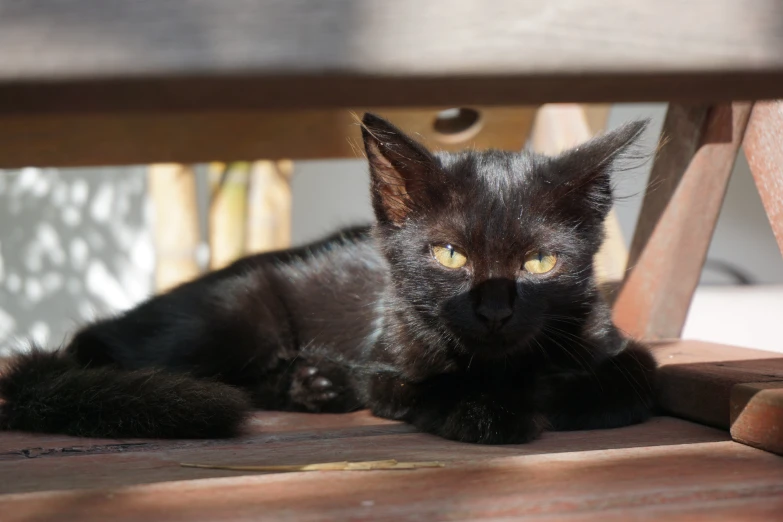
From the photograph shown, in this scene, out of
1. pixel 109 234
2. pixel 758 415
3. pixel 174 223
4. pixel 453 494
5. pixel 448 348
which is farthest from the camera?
pixel 109 234

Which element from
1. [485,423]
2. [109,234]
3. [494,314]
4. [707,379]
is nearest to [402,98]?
[494,314]

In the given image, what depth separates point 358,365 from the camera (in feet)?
7.32

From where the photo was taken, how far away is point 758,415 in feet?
4.83

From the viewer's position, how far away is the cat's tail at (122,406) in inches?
64.3

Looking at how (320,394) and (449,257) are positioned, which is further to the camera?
(320,394)

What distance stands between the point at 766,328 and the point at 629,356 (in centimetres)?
290

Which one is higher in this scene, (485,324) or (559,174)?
(559,174)

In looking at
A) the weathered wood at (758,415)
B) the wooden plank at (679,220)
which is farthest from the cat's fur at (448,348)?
the wooden plank at (679,220)

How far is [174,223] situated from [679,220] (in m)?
2.26

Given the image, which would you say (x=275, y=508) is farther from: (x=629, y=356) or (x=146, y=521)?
(x=629, y=356)

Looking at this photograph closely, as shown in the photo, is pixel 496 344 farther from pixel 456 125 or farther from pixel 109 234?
pixel 109 234

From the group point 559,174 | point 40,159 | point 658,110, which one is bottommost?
point 559,174

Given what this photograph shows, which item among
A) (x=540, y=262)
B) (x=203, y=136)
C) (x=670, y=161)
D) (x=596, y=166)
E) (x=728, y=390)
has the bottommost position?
(x=728, y=390)

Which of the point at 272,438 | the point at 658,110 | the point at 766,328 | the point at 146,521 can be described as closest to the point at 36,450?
the point at 272,438
